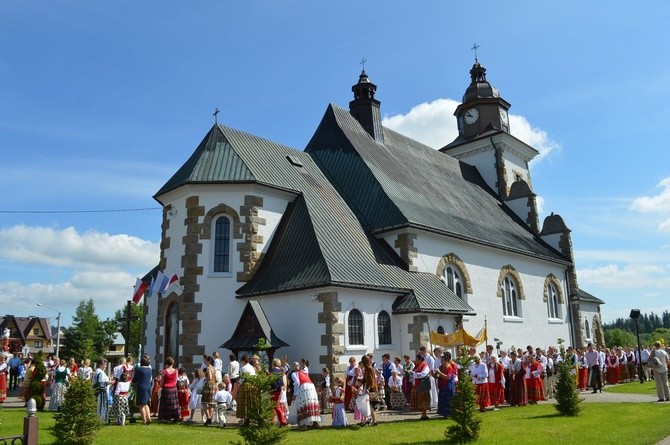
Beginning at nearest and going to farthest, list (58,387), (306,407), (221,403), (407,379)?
(306,407) < (221,403) < (58,387) < (407,379)

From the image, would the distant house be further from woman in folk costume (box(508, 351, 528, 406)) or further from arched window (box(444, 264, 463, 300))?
woman in folk costume (box(508, 351, 528, 406))

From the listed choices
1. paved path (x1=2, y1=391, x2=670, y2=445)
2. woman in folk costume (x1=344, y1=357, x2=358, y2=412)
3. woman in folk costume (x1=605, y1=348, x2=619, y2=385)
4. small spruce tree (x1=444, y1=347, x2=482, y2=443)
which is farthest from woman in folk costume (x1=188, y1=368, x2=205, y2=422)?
woman in folk costume (x1=605, y1=348, x2=619, y2=385)

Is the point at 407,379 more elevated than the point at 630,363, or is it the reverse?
the point at 407,379

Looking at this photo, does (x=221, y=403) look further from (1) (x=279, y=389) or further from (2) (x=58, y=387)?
(2) (x=58, y=387)

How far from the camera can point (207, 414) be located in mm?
14422

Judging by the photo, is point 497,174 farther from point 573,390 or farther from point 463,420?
point 463,420

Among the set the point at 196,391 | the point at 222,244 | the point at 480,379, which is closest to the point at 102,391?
the point at 196,391

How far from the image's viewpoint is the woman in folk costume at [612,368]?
26.8m

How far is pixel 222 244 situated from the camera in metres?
21.9

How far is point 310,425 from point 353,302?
6524 millimetres

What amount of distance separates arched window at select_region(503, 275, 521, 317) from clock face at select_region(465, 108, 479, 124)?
15470 millimetres

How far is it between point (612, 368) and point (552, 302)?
7.64 metres

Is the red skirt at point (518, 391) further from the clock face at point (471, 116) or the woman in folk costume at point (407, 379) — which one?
the clock face at point (471, 116)

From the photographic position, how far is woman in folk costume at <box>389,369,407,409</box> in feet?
57.1
